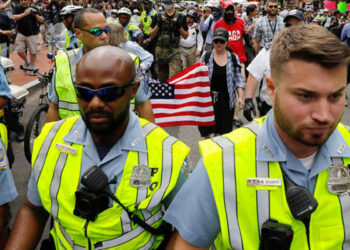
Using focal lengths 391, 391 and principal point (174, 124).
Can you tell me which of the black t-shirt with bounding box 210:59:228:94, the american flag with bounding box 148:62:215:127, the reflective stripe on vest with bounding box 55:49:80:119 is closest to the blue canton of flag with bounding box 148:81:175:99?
the american flag with bounding box 148:62:215:127

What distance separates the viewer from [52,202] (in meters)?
1.89

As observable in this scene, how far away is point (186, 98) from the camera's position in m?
5.13

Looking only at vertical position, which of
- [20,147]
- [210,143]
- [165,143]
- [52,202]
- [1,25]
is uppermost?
[210,143]

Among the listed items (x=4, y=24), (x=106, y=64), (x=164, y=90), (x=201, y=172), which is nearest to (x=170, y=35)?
(x=164, y=90)

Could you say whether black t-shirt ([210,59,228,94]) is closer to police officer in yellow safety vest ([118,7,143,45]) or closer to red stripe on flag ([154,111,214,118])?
red stripe on flag ([154,111,214,118])

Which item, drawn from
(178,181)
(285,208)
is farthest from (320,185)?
(178,181)

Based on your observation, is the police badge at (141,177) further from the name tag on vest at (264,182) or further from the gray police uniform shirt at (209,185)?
the name tag on vest at (264,182)

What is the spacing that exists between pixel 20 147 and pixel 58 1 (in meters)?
10.6

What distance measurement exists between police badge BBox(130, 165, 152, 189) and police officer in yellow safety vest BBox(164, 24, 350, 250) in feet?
0.98

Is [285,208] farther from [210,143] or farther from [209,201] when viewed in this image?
[210,143]

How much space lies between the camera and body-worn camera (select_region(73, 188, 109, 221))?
5.73ft

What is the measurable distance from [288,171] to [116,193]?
0.80 meters

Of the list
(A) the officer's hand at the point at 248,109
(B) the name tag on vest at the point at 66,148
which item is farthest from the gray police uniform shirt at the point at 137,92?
(A) the officer's hand at the point at 248,109

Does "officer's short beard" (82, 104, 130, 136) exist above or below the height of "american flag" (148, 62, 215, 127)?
above
